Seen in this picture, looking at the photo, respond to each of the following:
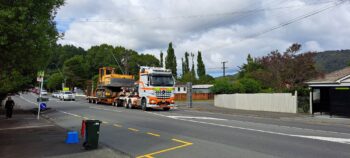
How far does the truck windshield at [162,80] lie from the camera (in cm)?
2952

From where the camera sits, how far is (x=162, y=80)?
97.8 ft

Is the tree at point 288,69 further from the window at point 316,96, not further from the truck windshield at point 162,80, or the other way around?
the truck windshield at point 162,80

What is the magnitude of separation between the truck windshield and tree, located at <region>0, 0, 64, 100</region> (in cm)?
1722

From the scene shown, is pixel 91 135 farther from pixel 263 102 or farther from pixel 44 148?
pixel 263 102

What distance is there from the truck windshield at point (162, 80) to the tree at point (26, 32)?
1722cm

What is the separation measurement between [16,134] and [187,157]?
8891 millimetres

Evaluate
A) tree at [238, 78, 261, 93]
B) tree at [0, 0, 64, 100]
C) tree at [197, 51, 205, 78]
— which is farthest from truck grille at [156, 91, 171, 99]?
tree at [197, 51, 205, 78]

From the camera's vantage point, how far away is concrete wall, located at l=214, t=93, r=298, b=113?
2844 centimetres

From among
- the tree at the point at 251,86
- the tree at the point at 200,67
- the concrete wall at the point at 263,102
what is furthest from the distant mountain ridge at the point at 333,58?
the concrete wall at the point at 263,102

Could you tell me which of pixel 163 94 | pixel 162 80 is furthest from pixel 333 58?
pixel 163 94

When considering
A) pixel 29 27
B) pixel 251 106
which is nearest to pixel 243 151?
pixel 29 27

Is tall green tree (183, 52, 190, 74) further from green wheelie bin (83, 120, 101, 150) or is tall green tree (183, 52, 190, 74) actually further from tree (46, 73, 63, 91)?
green wheelie bin (83, 120, 101, 150)

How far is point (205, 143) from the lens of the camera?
38.3ft

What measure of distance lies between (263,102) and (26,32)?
24.9 m
